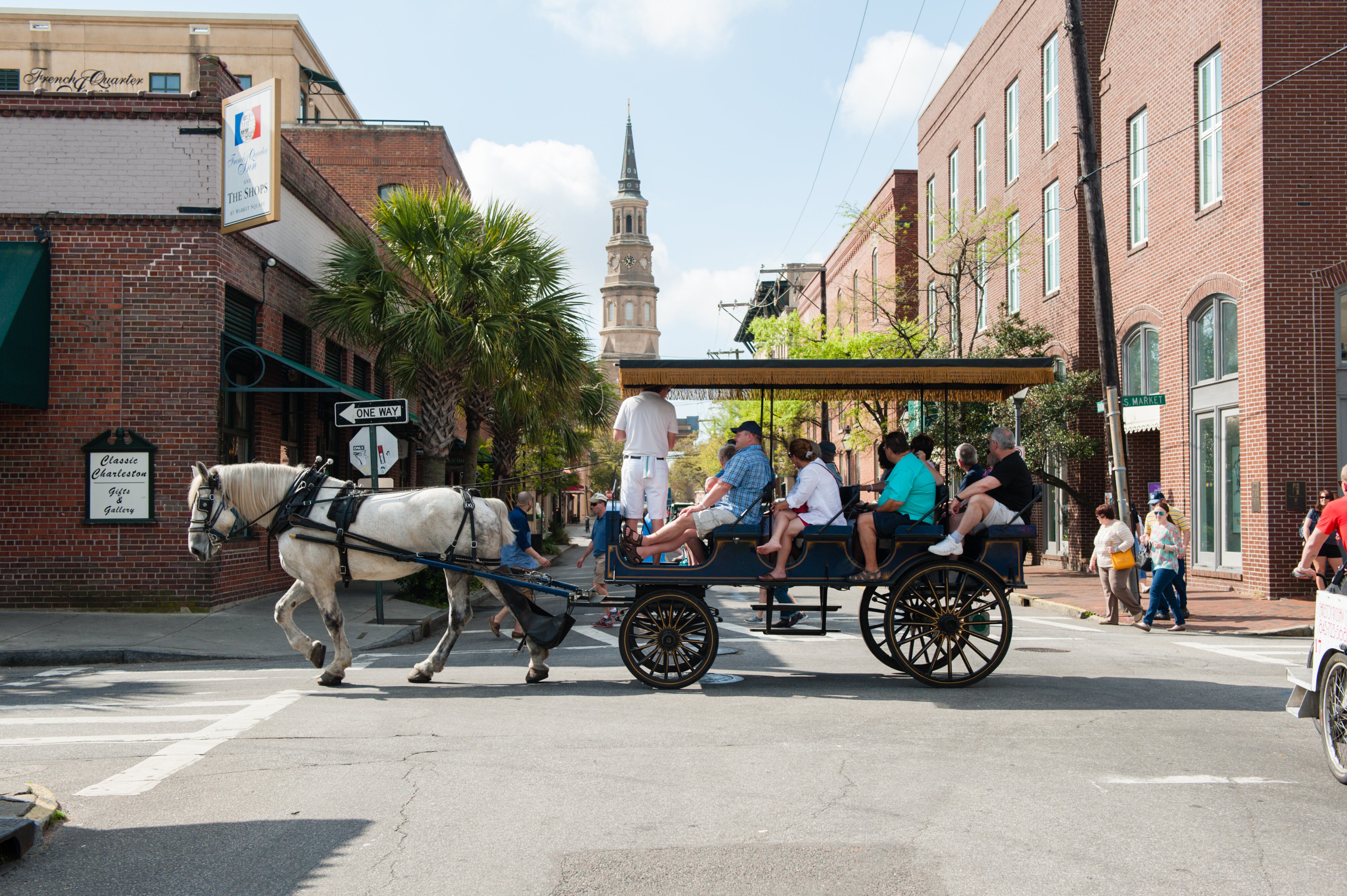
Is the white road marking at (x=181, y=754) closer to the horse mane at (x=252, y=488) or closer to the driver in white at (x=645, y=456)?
the horse mane at (x=252, y=488)

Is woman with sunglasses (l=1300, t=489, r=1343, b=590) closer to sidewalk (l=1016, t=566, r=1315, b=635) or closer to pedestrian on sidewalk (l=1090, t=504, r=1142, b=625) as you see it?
sidewalk (l=1016, t=566, r=1315, b=635)

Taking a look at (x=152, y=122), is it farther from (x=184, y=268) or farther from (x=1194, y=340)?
(x=1194, y=340)

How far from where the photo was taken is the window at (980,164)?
32906 mm

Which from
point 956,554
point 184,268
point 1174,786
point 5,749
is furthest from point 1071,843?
point 184,268

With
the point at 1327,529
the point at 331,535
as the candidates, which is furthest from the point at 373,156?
the point at 1327,529

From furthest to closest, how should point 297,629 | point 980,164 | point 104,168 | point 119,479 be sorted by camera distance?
1. point 980,164
2. point 104,168
3. point 119,479
4. point 297,629

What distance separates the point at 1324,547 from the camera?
41.7ft

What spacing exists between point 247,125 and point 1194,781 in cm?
1393

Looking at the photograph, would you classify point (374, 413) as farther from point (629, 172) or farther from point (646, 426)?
point (629, 172)

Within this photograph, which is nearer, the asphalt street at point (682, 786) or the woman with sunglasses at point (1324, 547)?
the asphalt street at point (682, 786)

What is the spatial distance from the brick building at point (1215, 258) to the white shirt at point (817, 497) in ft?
38.7

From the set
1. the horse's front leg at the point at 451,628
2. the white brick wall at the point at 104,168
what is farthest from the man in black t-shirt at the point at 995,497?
the white brick wall at the point at 104,168

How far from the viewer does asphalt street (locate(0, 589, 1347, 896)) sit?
15.0 feet

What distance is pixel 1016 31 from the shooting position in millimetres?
29672
